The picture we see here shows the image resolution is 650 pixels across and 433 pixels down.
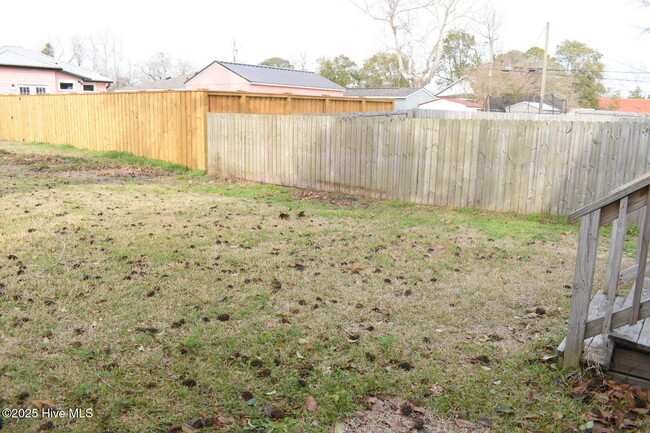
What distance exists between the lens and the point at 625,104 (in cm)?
6500

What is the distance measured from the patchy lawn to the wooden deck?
8.1 inches

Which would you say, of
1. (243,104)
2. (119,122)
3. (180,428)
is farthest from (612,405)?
(119,122)

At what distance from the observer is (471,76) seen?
58.8 m

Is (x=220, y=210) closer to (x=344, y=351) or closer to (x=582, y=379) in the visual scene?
(x=344, y=351)

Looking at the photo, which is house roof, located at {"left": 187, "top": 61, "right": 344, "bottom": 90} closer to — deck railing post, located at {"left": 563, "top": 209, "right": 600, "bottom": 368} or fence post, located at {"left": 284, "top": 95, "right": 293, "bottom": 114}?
fence post, located at {"left": 284, "top": 95, "right": 293, "bottom": 114}

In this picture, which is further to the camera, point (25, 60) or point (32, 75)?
point (32, 75)

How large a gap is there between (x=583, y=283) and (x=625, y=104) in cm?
7293

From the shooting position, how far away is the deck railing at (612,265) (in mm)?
3201

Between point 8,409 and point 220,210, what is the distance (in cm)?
587

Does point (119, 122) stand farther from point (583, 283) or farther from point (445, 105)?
point (445, 105)

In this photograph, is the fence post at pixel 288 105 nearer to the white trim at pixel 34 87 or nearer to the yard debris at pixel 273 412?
the yard debris at pixel 273 412

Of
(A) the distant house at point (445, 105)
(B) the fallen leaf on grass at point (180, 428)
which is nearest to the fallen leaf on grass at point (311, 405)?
(B) the fallen leaf on grass at point (180, 428)

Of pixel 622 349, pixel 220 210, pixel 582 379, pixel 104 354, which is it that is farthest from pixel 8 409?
pixel 220 210

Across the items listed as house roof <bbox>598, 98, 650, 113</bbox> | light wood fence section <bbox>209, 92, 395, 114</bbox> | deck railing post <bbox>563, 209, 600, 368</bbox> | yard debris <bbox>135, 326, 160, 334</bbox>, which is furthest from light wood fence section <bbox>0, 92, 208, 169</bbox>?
house roof <bbox>598, 98, 650, 113</bbox>
